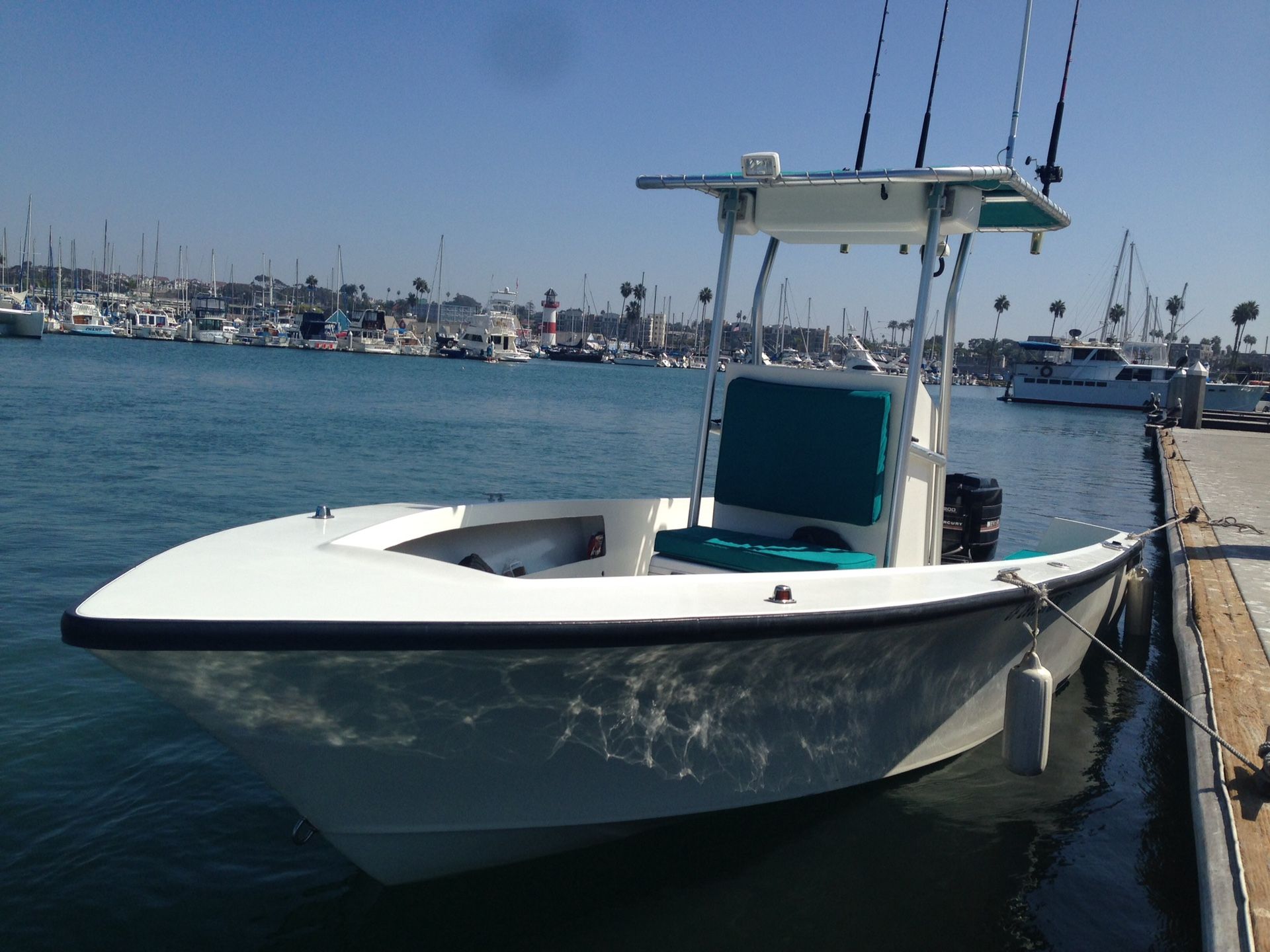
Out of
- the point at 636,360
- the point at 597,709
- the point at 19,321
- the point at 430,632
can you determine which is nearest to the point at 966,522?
the point at 597,709

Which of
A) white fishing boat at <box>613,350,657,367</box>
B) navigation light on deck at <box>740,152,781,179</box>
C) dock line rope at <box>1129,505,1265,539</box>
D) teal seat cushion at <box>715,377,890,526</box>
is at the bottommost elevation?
white fishing boat at <box>613,350,657,367</box>


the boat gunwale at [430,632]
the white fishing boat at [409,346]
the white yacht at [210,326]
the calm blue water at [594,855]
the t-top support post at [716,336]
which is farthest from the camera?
the white fishing boat at [409,346]

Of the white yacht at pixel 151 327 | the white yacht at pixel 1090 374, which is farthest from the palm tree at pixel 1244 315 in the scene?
the white yacht at pixel 151 327

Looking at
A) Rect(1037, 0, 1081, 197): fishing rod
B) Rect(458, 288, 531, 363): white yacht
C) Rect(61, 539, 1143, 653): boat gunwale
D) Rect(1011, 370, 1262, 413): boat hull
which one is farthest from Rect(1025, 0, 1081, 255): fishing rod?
Rect(458, 288, 531, 363): white yacht

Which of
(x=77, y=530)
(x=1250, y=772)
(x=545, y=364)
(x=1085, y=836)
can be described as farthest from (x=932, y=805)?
(x=545, y=364)

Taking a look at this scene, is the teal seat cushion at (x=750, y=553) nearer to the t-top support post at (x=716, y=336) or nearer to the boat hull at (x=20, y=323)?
the t-top support post at (x=716, y=336)

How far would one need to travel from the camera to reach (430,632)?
326 cm

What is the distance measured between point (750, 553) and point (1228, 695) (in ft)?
8.52

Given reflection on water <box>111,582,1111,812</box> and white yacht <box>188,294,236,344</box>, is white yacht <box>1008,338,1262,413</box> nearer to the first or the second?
reflection on water <box>111,582,1111,812</box>

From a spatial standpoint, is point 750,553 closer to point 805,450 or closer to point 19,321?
point 805,450

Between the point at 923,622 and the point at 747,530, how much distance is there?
5.79 feet

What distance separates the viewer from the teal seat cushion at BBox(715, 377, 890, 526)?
5250 millimetres

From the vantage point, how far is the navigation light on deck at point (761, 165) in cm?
508

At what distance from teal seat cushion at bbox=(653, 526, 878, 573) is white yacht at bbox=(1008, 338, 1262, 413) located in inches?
2344
